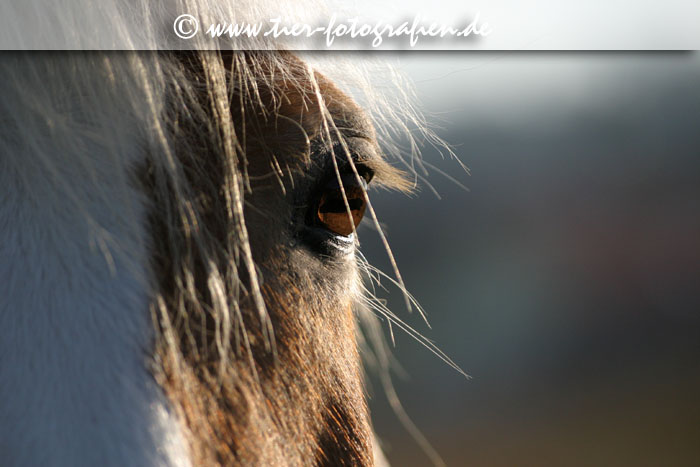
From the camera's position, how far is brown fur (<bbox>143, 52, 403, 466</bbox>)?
1.77 ft

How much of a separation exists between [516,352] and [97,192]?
22.0 feet

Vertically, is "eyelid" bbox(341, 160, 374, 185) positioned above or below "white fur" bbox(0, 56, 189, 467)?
above

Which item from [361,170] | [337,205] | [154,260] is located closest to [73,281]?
[154,260]

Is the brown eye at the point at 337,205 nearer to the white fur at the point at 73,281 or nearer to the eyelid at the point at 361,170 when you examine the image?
the eyelid at the point at 361,170

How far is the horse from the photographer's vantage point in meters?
0.47

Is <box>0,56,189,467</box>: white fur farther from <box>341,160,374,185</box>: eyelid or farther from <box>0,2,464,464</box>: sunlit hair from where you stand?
<box>341,160,374,185</box>: eyelid

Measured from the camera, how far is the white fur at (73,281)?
45 cm

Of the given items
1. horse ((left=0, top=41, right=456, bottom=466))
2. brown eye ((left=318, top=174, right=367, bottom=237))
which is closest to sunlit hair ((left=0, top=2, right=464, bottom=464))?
horse ((left=0, top=41, right=456, bottom=466))

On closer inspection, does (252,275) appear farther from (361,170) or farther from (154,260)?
(361,170)

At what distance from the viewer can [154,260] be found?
53 cm

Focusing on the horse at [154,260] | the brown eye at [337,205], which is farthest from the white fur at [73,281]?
the brown eye at [337,205]

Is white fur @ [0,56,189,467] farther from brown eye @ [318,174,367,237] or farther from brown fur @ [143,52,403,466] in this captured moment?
brown eye @ [318,174,367,237]

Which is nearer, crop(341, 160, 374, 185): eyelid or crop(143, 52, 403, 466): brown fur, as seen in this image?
crop(143, 52, 403, 466): brown fur

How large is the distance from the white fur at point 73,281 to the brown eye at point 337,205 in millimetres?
276
